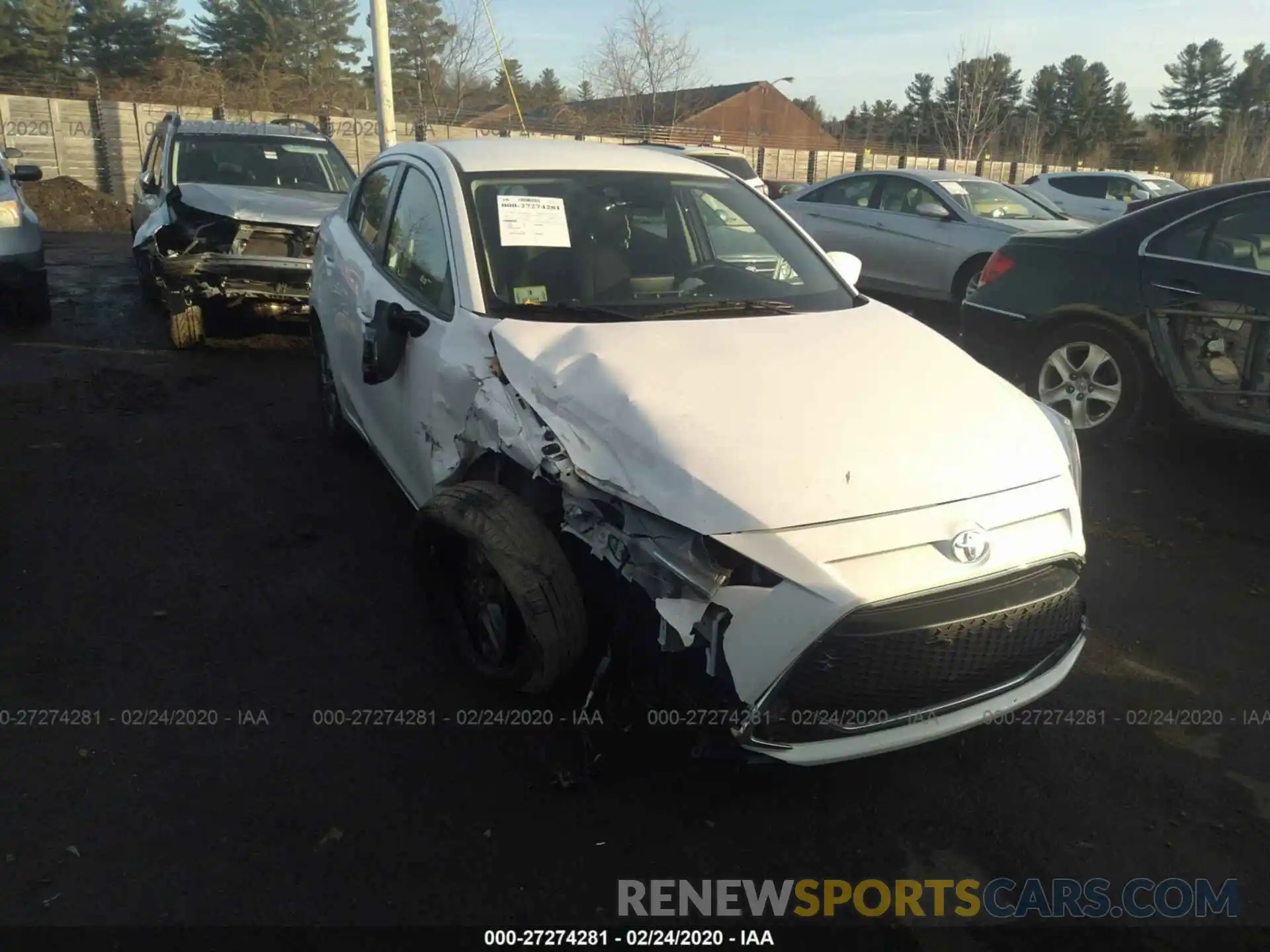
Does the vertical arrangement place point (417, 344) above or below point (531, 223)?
below

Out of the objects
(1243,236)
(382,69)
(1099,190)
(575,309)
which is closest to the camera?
(575,309)

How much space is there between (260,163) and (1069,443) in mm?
7882

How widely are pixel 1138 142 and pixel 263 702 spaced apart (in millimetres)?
69757

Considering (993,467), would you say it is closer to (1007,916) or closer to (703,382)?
(703,382)

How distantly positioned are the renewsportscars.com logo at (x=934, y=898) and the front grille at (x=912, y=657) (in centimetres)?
42

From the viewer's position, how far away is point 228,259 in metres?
7.04

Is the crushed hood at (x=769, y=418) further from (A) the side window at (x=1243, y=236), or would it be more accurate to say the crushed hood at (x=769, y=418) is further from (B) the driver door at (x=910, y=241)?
(B) the driver door at (x=910, y=241)

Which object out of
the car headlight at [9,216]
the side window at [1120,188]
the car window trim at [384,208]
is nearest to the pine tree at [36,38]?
the car headlight at [9,216]

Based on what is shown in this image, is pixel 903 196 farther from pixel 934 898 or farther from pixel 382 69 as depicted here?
pixel 934 898

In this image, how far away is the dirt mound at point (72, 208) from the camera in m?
17.1

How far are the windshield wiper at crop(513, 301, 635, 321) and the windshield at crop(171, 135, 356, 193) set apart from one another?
5.63 metres

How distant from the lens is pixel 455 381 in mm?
3176

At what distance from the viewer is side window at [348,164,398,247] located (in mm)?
4422

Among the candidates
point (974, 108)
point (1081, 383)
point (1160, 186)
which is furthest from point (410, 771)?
point (974, 108)
